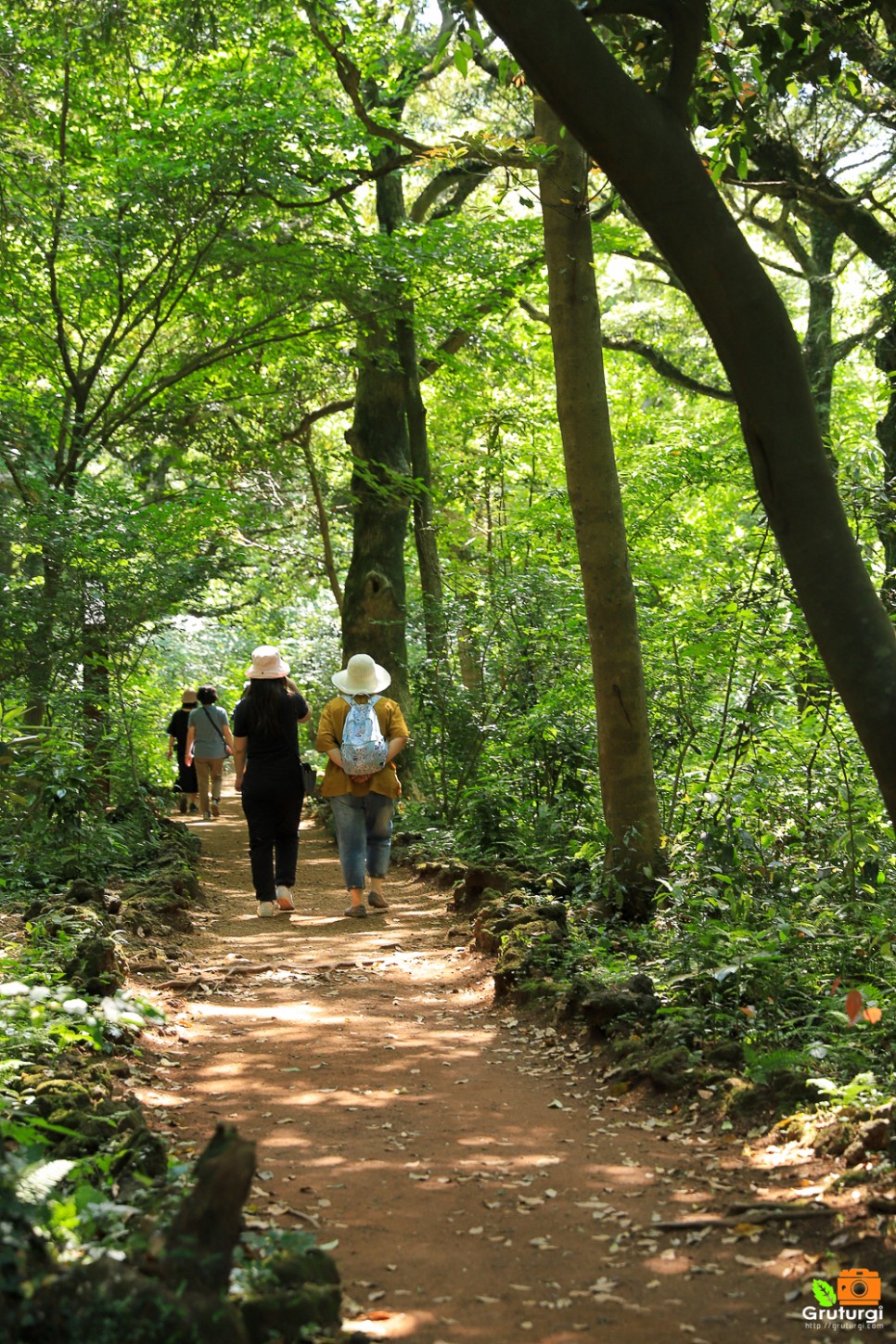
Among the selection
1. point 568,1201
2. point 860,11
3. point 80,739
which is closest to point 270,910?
point 80,739

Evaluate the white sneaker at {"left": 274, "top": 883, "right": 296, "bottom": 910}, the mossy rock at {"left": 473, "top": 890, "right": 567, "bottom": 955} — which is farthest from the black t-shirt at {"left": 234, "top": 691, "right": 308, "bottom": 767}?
the mossy rock at {"left": 473, "top": 890, "right": 567, "bottom": 955}

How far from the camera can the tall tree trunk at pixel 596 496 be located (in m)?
8.13

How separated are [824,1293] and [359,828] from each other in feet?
22.0

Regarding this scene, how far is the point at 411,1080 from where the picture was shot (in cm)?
579

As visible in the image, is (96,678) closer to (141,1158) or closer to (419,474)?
(419,474)

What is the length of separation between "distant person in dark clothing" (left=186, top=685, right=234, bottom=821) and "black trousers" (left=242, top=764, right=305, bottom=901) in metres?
5.85

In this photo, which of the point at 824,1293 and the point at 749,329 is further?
the point at 749,329

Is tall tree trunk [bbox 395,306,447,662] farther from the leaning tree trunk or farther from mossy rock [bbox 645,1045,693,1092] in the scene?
the leaning tree trunk

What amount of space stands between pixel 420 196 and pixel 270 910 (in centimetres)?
1366

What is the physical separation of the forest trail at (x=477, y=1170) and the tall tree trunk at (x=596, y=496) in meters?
1.72

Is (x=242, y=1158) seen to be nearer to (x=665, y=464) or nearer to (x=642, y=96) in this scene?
(x=642, y=96)

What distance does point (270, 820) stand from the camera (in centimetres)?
991

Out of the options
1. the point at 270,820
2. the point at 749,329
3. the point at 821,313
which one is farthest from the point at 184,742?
the point at 749,329

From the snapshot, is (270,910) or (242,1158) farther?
(270,910)
